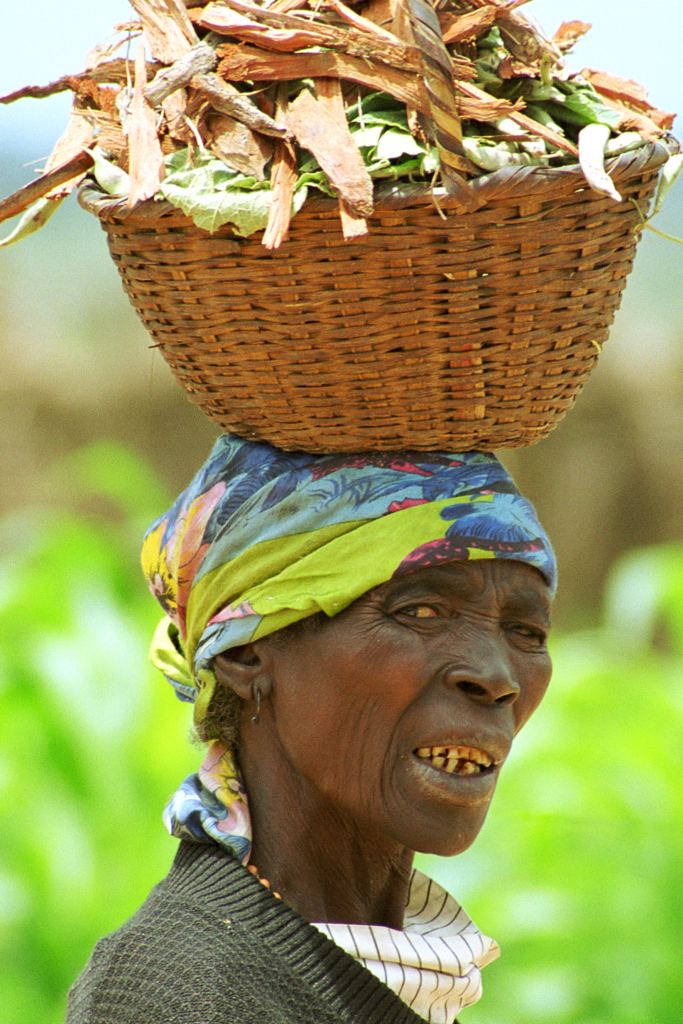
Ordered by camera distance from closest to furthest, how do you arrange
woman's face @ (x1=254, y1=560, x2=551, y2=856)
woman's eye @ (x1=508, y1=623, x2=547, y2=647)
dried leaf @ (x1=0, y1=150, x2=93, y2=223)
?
1. dried leaf @ (x1=0, y1=150, x2=93, y2=223)
2. woman's face @ (x1=254, y1=560, x2=551, y2=856)
3. woman's eye @ (x1=508, y1=623, x2=547, y2=647)

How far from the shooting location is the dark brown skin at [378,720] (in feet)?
5.97

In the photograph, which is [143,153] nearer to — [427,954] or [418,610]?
[418,610]

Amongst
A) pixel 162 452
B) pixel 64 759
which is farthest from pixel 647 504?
pixel 64 759

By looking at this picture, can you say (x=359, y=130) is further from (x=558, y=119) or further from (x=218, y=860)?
(x=218, y=860)

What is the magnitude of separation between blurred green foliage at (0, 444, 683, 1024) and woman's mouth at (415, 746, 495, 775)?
191 centimetres

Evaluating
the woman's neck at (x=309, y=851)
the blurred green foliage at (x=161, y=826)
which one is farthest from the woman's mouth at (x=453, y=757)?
the blurred green foliage at (x=161, y=826)

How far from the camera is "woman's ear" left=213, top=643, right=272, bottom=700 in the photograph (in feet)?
A: 6.26

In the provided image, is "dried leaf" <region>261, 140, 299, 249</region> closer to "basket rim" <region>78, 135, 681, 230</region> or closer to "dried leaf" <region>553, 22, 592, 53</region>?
"basket rim" <region>78, 135, 681, 230</region>

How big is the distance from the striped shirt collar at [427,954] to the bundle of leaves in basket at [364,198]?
2.55 ft

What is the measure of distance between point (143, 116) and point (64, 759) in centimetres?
309

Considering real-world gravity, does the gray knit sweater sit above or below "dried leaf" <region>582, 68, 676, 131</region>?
below

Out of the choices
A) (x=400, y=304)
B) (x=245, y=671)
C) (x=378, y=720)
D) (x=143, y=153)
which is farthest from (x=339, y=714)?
(x=143, y=153)

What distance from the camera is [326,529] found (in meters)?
1.84

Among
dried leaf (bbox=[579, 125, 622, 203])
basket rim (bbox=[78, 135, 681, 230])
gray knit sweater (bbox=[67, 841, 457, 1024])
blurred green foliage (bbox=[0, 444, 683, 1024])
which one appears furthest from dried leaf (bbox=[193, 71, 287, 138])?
blurred green foliage (bbox=[0, 444, 683, 1024])
